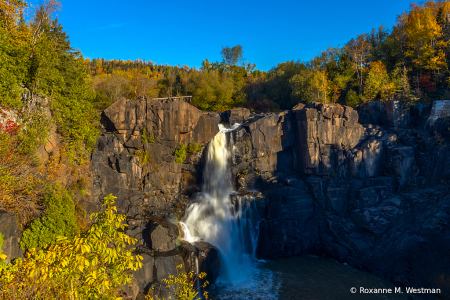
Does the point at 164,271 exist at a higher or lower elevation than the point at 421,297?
higher

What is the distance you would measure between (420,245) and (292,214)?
33.1 ft

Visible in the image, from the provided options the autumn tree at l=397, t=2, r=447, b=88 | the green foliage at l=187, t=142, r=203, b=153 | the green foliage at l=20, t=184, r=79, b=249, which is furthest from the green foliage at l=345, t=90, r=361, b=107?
the green foliage at l=20, t=184, r=79, b=249

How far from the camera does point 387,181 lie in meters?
22.7


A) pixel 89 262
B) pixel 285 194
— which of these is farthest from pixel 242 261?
pixel 89 262

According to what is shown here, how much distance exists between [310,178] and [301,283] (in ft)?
31.8

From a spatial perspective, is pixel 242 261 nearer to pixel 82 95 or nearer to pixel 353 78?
→ pixel 82 95

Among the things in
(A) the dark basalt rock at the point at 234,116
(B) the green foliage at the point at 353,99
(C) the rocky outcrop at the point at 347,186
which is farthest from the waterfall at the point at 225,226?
(B) the green foliage at the point at 353,99

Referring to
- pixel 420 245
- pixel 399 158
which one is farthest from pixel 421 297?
pixel 399 158

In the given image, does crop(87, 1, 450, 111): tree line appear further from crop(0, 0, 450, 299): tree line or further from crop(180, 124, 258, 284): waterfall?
crop(180, 124, 258, 284): waterfall

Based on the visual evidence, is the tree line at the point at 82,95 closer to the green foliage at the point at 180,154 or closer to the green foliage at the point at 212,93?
the green foliage at the point at 212,93

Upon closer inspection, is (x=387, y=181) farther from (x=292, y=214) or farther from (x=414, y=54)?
(x=414, y=54)

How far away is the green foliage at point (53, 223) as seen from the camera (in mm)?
12688

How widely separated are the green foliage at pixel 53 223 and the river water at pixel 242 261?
26.3 feet

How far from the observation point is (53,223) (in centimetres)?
1370
